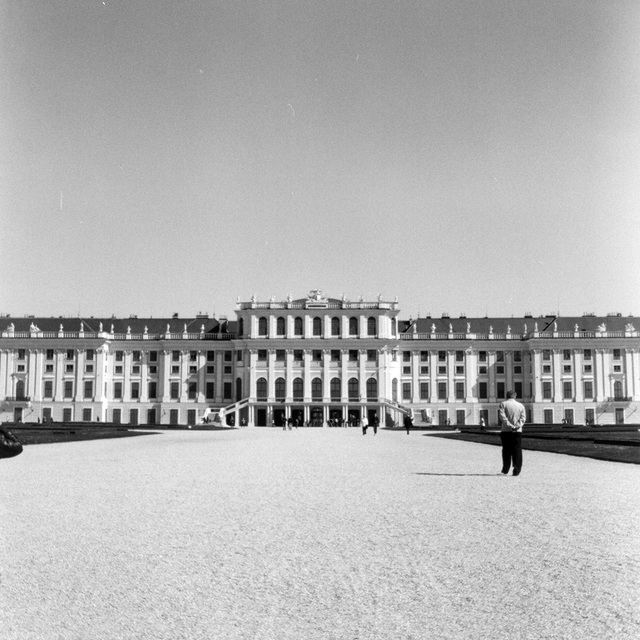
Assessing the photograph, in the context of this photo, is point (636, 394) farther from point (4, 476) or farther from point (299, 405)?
point (4, 476)

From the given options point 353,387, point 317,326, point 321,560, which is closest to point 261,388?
point 317,326

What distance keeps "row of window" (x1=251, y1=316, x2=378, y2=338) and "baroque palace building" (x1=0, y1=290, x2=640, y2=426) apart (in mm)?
125

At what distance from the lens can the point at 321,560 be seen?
841 cm

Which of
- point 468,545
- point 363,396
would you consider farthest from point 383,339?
point 468,545

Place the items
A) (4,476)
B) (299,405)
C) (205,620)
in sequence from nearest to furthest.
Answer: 1. (205,620)
2. (4,476)
3. (299,405)

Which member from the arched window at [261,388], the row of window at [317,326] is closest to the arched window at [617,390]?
the row of window at [317,326]

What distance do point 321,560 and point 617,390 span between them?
87627mm

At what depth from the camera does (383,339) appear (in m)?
90.8

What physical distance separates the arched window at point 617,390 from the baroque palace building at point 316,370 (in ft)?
0.50

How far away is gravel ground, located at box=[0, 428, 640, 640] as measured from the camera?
620 cm

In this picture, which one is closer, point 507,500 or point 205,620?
point 205,620

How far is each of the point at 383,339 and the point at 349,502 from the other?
77.8 meters

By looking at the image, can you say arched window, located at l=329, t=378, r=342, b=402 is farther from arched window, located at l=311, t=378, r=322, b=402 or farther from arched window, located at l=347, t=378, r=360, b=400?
arched window, located at l=311, t=378, r=322, b=402

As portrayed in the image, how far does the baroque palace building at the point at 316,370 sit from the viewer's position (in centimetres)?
8988
